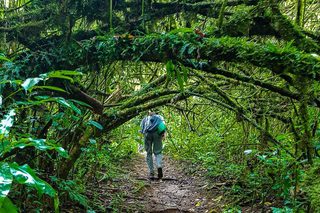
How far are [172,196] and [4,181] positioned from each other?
485cm

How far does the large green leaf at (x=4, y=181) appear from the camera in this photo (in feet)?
3.33

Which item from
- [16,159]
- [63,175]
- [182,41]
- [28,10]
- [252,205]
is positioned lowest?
[252,205]

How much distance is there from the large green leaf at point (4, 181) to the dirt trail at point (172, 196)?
3.67m

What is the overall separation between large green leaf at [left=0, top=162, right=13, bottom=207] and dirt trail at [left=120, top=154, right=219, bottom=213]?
12.0 ft

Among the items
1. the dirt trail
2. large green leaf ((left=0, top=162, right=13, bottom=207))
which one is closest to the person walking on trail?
the dirt trail

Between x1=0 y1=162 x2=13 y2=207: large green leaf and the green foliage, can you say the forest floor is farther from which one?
x1=0 y1=162 x2=13 y2=207: large green leaf

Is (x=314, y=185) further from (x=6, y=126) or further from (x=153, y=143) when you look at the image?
(x=153, y=143)

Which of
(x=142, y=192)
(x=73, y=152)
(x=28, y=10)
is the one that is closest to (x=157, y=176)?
(x=142, y=192)

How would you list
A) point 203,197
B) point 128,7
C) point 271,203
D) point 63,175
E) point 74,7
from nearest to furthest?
point 74,7 → point 128,7 → point 63,175 → point 271,203 → point 203,197

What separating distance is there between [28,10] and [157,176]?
16.6 ft

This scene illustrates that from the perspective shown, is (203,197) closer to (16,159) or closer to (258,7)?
(16,159)

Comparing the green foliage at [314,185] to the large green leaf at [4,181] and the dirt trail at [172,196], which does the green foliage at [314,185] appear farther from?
the large green leaf at [4,181]

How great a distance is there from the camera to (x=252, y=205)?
4.44 meters

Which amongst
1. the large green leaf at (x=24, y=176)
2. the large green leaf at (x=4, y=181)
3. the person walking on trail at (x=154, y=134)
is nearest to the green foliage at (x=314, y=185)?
the large green leaf at (x=24, y=176)
